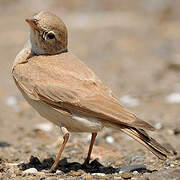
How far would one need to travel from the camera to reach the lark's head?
249 inches

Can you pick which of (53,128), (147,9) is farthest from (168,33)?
(53,128)

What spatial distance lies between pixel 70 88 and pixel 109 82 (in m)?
6.59

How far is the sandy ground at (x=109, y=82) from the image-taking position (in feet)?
21.6

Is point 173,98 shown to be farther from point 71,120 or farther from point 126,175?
point 71,120

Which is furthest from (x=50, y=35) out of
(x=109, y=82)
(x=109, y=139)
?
(x=109, y=82)

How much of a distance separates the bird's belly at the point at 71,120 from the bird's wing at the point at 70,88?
0.07m

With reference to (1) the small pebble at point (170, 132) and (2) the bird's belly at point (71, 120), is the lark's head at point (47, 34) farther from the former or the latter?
(1) the small pebble at point (170, 132)

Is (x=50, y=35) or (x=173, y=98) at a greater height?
(x=173, y=98)

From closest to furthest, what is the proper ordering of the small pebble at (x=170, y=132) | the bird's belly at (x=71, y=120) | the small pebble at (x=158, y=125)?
the bird's belly at (x=71, y=120) → the small pebble at (x=170, y=132) → the small pebble at (x=158, y=125)

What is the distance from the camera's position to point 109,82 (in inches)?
489

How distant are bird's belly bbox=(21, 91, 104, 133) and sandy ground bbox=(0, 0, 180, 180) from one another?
1.89 feet

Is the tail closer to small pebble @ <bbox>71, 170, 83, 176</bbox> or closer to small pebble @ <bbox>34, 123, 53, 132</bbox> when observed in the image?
small pebble @ <bbox>71, 170, 83, 176</bbox>

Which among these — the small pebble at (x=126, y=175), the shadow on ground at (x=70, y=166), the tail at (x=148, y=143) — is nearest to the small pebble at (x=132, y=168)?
the shadow on ground at (x=70, y=166)

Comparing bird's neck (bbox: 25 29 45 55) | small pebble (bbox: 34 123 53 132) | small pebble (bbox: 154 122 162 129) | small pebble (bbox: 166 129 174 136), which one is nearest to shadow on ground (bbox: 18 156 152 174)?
bird's neck (bbox: 25 29 45 55)
